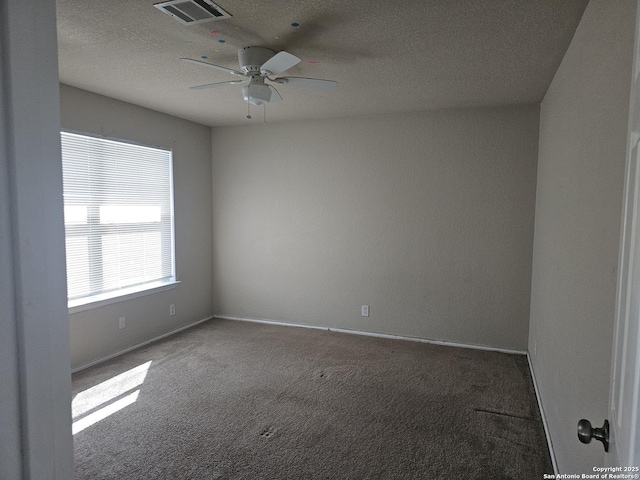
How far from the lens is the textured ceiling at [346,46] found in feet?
6.87

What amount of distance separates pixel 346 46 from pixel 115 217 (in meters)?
2.83

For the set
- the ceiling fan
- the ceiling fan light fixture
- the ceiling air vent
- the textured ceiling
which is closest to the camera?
the ceiling air vent

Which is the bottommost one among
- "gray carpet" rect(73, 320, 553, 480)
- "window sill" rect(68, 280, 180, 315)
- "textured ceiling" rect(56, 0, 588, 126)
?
"gray carpet" rect(73, 320, 553, 480)

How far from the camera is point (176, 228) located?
4.78m

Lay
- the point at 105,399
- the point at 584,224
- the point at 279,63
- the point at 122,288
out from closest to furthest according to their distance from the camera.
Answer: the point at 584,224, the point at 279,63, the point at 105,399, the point at 122,288

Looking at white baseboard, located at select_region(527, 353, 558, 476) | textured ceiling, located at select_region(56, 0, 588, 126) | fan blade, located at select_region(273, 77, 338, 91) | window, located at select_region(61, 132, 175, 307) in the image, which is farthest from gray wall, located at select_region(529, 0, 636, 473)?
window, located at select_region(61, 132, 175, 307)

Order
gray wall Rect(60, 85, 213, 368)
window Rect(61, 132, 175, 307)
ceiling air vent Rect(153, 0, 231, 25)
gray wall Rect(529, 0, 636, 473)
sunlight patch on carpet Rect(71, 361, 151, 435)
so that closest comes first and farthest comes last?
gray wall Rect(529, 0, 636, 473), ceiling air vent Rect(153, 0, 231, 25), sunlight patch on carpet Rect(71, 361, 151, 435), window Rect(61, 132, 175, 307), gray wall Rect(60, 85, 213, 368)

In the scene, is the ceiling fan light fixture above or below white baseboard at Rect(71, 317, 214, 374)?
above

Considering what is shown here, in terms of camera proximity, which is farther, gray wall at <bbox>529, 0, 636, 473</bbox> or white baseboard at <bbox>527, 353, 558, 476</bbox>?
white baseboard at <bbox>527, 353, 558, 476</bbox>

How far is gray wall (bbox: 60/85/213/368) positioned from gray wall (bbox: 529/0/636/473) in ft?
12.4

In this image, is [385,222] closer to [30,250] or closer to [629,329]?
[629,329]

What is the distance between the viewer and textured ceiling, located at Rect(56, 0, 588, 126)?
2094 mm

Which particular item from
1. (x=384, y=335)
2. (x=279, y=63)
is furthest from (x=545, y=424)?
(x=279, y=63)

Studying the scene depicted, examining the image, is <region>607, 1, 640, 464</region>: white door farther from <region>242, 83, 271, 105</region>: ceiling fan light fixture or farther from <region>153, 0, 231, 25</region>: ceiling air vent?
<region>242, 83, 271, 105</region>: ceiling fan light fixture
